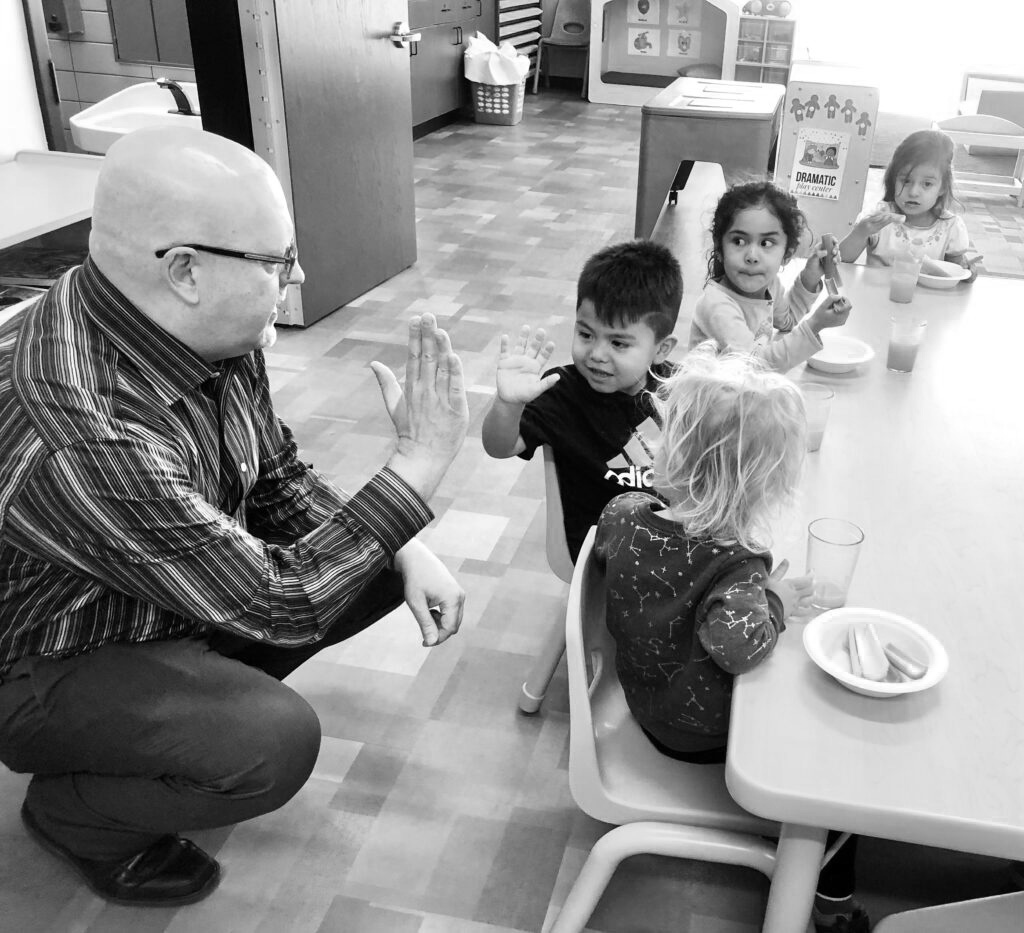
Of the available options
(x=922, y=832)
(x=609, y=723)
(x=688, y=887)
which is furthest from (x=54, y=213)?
(x=922, y=832)

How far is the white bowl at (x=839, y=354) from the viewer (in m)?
1.95

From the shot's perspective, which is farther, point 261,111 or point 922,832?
point 261,111

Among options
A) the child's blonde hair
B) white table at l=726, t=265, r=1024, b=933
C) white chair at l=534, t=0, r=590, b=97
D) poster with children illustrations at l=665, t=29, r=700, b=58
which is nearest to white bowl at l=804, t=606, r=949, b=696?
white table at l=726, t=265, r=1024, b=933

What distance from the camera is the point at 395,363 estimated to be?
3617mm

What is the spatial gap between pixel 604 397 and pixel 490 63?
599cm

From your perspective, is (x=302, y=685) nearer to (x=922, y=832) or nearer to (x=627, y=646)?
(x=627, y=646)

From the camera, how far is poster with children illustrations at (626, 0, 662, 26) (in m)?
7.98

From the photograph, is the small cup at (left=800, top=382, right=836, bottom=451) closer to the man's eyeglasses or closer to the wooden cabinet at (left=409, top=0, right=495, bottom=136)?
the man's eyeglasses

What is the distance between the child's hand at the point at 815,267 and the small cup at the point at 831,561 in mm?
1171

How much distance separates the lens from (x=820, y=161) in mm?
4801

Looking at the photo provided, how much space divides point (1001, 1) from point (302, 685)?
763 centimetres

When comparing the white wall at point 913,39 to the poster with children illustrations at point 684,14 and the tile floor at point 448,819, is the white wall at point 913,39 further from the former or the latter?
the tile floor at point 448,819

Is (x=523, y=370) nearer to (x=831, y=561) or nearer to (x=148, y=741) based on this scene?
(x=831, y=561)

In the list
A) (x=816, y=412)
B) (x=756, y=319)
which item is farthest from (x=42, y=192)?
(x=816, y=412)
